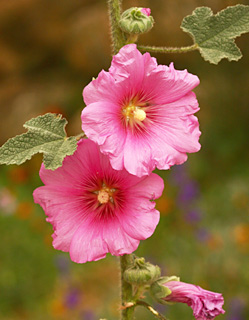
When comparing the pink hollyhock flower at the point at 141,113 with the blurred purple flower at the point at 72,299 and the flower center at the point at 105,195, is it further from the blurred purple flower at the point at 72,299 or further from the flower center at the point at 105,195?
the blurred purple flower at the point at 72,299

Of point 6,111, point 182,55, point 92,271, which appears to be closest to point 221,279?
point 92,271

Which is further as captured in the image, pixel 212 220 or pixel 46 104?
pixel 46 104

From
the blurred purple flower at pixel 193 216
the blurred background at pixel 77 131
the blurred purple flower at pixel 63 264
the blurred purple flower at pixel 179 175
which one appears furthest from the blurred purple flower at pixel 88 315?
the blurred purple flower at pixel 179 175

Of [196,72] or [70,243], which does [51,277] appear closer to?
[196,72]

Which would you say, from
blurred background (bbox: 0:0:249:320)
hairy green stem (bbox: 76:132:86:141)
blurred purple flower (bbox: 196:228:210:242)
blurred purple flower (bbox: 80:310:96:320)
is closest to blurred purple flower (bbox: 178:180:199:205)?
blurred background (bbox: 0:0:249:320)

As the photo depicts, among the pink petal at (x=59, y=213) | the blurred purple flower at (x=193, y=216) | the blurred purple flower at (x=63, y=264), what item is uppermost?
the blurred purple flower at (x=193, y=216)

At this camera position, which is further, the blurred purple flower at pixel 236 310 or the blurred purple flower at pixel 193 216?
the blurred purple flower at pixel 193 216
